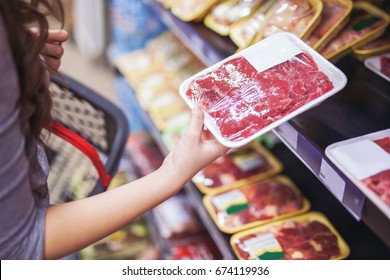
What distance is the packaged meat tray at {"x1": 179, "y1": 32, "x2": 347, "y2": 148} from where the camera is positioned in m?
1.05

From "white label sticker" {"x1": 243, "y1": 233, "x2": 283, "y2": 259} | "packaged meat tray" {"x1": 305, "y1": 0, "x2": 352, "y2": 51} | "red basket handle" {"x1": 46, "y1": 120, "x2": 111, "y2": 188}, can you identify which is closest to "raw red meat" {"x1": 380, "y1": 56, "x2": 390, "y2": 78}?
"packaged meat tray" {"x1": 305, "y1": 0, "x2": 352, "y2": 51}

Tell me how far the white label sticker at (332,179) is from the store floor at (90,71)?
271cm

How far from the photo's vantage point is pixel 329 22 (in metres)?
1.37

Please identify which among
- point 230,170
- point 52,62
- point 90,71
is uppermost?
point 52,62

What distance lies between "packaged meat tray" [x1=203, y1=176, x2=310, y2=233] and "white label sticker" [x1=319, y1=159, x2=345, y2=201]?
0.53 m

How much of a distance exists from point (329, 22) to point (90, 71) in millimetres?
2924

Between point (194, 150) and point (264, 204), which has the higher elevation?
point (194, 150)

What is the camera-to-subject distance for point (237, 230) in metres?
1.55

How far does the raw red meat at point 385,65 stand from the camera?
130cm

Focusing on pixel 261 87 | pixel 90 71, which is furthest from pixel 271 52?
pixel 90 71

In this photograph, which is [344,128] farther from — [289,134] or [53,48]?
[53,48]

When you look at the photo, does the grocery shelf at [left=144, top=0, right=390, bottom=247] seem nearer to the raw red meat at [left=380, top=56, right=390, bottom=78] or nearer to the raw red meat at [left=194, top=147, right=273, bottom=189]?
the raw red meat at [left=380, top=56, right=390, bottom=78]

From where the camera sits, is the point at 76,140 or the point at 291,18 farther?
the point at 291,18
